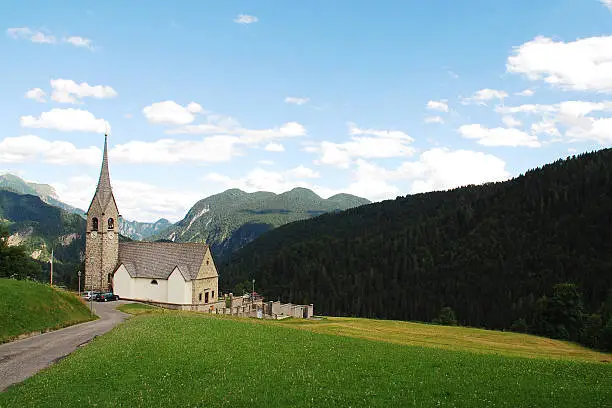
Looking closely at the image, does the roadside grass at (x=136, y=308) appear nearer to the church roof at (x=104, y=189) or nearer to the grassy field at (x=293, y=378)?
the church roof at (x=104, y=189)

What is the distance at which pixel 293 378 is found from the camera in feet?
74.8

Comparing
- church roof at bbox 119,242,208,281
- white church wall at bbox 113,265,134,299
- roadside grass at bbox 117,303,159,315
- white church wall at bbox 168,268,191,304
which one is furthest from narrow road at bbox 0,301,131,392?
white church wall at bbox 113,265,134,299

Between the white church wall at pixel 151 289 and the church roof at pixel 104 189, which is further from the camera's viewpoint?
the church roof at pixel 104 189

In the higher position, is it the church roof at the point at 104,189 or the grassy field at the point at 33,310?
the church roof at the point at 104,189

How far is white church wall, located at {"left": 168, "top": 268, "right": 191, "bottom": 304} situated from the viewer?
7450cm

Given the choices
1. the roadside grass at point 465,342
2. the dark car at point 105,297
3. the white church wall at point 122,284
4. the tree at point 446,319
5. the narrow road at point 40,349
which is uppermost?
the white church wall at point 122,284

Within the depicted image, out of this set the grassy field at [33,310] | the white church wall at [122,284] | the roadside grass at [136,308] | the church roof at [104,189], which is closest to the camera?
the grassy field at [33,310]

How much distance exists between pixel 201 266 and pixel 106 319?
23530 mm

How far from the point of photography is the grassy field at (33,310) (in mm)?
39112

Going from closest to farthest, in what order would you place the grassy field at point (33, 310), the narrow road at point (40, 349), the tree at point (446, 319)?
the narrow road at point (40, 349) → the grassy field at point (33, 310) → the tree at point (446, 319)

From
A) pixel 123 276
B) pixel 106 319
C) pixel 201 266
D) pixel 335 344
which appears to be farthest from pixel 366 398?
pixel 123 276

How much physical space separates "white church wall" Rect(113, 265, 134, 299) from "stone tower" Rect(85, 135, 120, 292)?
98 cm

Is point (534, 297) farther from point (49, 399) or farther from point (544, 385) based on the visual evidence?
point (49, 399)

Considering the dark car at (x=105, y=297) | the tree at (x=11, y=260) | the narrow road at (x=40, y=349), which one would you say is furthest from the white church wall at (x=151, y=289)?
the narrow road at (x=40, y=349)
